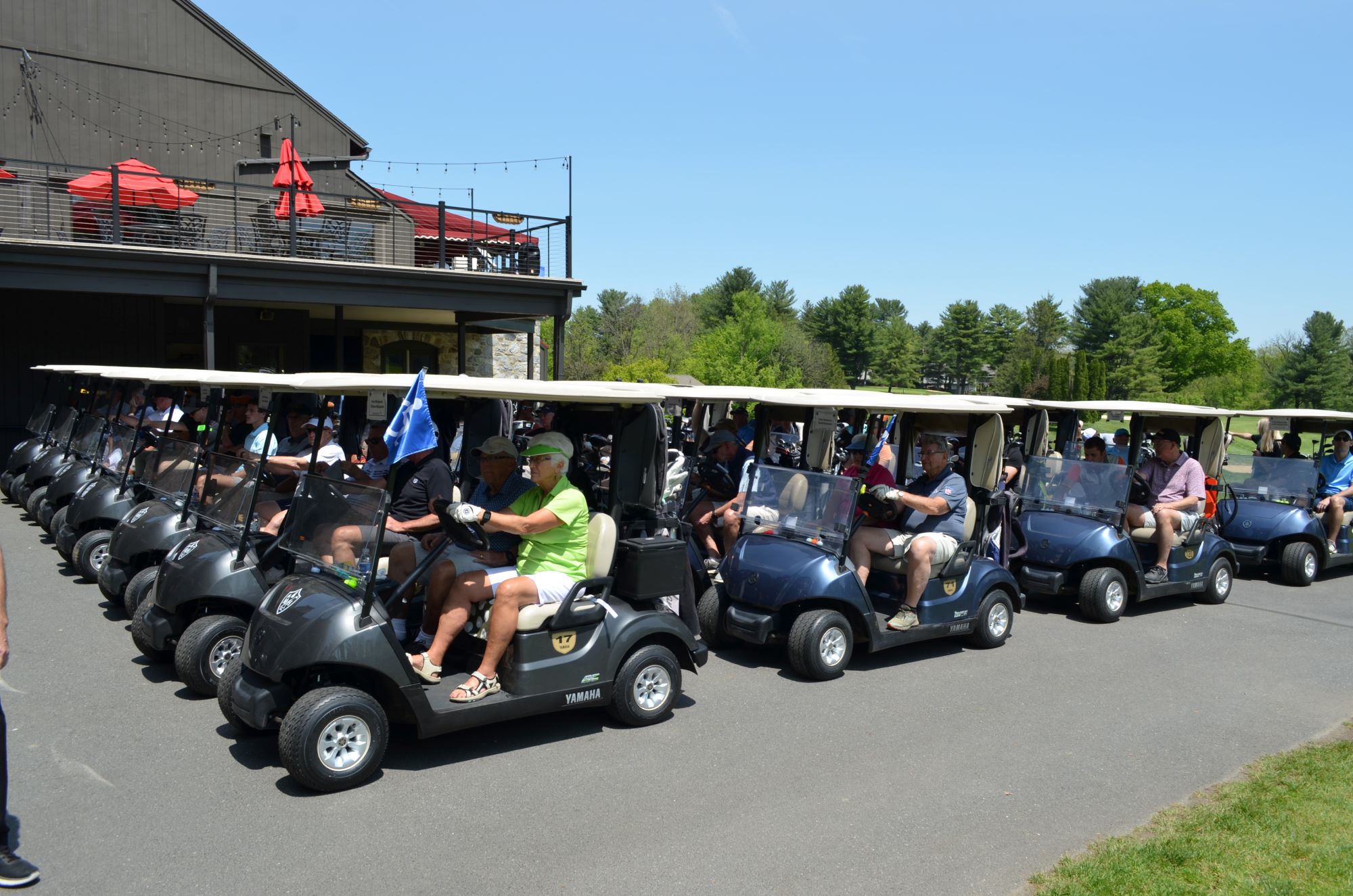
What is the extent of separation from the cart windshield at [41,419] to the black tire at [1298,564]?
14507 millimetres

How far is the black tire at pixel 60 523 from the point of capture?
349 inches

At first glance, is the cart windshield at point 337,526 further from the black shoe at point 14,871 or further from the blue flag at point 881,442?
the blue flag at point 881,442

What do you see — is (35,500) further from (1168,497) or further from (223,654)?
(1168,497)

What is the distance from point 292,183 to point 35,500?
581 cm

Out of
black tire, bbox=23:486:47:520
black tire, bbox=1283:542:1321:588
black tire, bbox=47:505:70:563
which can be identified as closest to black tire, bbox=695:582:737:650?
black tire, bbox=47:505:70:563

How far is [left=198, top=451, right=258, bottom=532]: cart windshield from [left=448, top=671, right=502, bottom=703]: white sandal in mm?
1983

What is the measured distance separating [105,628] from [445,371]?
1479 cm

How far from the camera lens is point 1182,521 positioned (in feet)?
30.1

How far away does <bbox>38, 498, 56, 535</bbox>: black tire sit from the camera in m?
9.94

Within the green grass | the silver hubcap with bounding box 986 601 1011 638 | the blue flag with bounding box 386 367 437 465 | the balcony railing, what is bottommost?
the green grass

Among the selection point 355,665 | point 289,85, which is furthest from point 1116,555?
point 289,85

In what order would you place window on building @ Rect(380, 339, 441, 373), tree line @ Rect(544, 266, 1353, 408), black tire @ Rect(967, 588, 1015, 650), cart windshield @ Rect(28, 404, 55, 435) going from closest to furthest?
black tire @ Rect(967, 588, 1015, 650) < cart windshield @ Rect(28, 404, 55, 435) < window on building @ Rect(380, 339, 441, 373) < tree line @ Rect(544, 266, 1353, 408)

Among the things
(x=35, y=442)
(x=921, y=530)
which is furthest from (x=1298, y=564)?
(x=35, y=442)

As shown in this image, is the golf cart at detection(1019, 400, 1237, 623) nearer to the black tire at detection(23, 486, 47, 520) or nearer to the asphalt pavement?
the asphalt pavement
